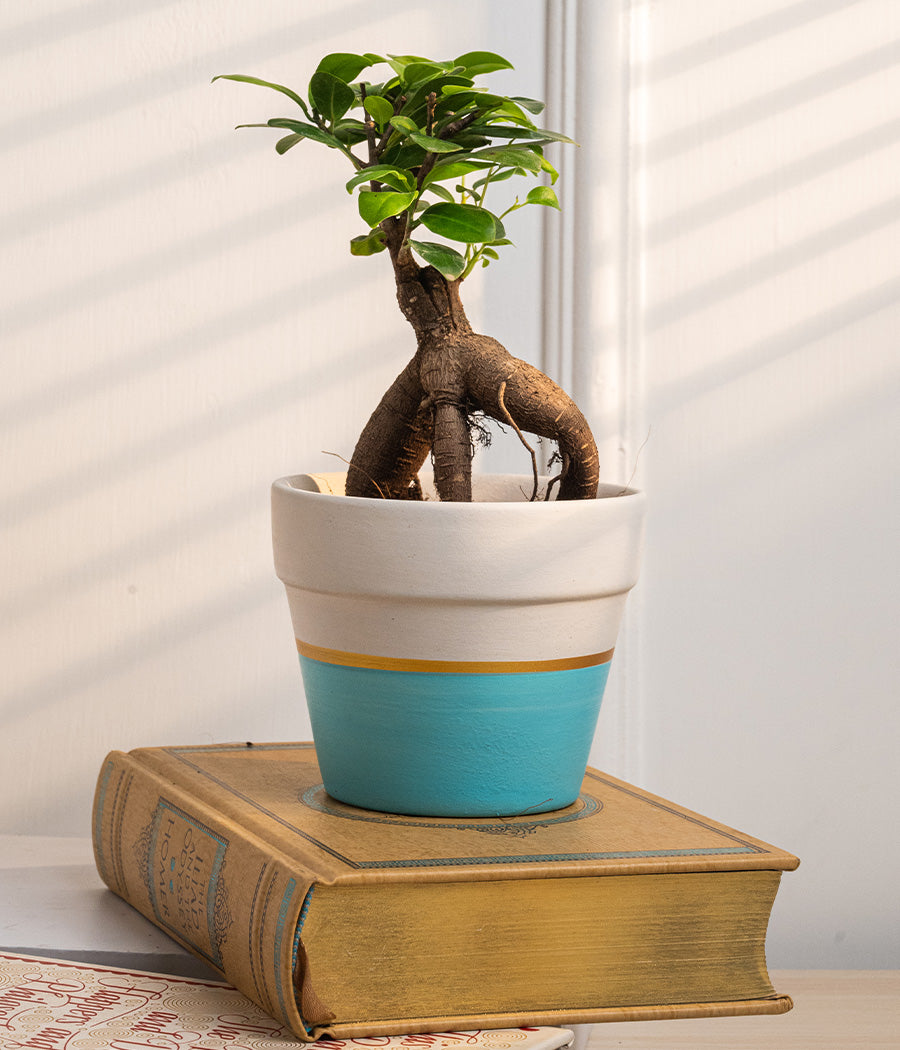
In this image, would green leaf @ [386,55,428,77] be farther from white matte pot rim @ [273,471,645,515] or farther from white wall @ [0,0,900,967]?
white wall @ [0,0,900,967]

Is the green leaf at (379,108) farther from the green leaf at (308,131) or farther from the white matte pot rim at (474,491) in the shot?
the white matte pot rim at (474,491)

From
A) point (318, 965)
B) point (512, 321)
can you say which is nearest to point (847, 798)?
point (512, 321)

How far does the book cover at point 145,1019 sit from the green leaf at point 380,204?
1.36 feet

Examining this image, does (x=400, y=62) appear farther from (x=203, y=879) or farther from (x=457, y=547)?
(x=203, y=879)

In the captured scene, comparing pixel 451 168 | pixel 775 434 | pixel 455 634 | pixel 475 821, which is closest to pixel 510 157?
pixel 451 168

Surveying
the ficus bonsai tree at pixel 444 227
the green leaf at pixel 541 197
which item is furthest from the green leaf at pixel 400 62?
the green leaf at pixel 541 197

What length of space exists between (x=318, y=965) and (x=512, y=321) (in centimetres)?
74

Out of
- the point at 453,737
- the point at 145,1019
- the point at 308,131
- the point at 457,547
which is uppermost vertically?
the point at 308,131

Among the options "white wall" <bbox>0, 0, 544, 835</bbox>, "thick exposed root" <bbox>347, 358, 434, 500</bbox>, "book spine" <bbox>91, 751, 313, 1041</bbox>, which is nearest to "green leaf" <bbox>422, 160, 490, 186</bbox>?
"thick exposed root" <bbox>347, 358, 434, 500</bbox>

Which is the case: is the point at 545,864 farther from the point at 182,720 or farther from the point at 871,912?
the point at 871,912

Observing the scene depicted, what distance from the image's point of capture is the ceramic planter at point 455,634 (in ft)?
2.17

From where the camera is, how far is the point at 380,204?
0.67 m

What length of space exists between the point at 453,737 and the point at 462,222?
0.29m

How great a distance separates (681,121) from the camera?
1.19m
